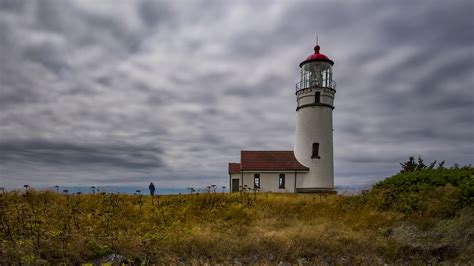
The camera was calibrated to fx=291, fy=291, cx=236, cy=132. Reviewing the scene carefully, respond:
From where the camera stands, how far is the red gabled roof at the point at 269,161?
80.0 feet

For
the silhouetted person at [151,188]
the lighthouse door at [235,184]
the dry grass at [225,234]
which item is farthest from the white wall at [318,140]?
the silhouetted person at [151,188]

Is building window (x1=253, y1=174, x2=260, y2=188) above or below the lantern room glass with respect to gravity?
below

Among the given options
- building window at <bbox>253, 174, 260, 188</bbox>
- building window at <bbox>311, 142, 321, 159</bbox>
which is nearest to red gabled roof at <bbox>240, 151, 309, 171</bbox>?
building window at <bbox>253, 174, 260, 188</bbox>

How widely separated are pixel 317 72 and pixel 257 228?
18036mm

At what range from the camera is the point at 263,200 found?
603 inches

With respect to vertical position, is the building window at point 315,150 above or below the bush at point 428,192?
above

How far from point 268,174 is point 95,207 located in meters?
14.5

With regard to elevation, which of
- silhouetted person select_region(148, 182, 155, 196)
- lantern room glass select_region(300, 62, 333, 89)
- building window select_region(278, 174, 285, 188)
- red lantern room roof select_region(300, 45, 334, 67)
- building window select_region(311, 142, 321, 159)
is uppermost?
red lantern room roof select_region(300, 45, 334, 67)

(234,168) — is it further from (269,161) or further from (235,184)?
(269,161)

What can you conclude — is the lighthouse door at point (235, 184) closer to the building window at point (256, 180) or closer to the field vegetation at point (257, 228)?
the building window at point (256, 180)

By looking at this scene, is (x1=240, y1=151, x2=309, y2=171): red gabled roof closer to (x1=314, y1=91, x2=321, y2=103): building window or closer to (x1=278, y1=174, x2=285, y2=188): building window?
(x1=278, y1=174, x2=285, y2=188): building window

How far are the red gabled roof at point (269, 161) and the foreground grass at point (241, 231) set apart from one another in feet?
30.9

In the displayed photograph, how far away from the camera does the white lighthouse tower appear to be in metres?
24.0

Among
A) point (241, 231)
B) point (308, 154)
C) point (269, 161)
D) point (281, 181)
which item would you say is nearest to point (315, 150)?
point (308, 154)
